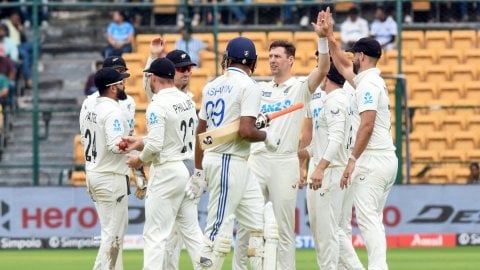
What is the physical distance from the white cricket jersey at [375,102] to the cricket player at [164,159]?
5.88ft

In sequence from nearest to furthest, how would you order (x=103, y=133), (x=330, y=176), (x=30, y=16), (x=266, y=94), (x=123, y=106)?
(x=103, y=133), (x=266, y=94), (x=330, y=176), (x=123, y=106), (x=30, y=16)

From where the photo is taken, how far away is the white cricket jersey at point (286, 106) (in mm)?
14148

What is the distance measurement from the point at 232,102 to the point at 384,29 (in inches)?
446

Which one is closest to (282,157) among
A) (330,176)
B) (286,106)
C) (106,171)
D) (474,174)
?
(286,106)

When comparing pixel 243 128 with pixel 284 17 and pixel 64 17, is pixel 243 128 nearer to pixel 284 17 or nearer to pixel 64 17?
pixel 284 17

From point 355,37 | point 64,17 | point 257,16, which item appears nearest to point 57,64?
point 64,17

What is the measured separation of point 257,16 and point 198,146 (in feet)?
38.1

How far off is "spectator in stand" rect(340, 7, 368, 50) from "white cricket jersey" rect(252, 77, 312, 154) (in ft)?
32.6

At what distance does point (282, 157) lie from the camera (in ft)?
46.3

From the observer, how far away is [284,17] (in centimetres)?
2445

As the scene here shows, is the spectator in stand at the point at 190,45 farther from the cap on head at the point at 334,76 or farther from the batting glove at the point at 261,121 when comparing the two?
the batting glove at the point at 261,121

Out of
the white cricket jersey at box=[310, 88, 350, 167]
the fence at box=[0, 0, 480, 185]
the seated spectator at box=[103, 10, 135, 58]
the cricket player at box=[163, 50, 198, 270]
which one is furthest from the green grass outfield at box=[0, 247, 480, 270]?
the seated spectator at box=[103, 10, 135, 58]

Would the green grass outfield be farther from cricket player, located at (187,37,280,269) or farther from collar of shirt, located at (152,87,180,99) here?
cricket player, located at (187,37,280,269)

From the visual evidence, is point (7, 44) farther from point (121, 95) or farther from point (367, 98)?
point (367, 98)
